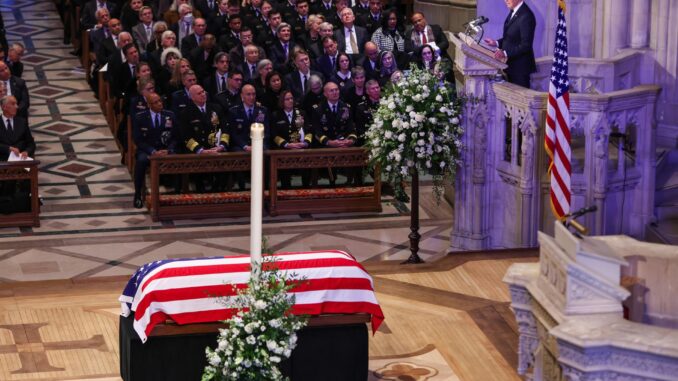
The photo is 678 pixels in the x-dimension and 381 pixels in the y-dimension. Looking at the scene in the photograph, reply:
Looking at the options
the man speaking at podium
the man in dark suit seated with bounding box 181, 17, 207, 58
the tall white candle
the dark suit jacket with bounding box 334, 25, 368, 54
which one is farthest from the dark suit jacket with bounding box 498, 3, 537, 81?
the tall white candle

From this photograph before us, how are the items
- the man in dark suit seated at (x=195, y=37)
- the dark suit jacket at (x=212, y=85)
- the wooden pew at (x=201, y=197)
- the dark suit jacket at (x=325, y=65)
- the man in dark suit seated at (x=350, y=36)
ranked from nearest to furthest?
the wooden pew at (x=201, y=197) → the dark suit jacket at (x=212, y=85) → the dark suit jacket at (x=325, y=65) → the man in dark suit seated at (x=195, y=37) → the man in dark suit seated at (x=350, y=36)

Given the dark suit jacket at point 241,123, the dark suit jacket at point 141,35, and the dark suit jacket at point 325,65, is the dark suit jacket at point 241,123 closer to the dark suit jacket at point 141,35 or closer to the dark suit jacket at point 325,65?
the dark suit jacket at point 325,65

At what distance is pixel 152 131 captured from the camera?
14.6 m

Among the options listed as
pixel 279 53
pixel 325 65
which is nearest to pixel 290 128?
pixel 325 65

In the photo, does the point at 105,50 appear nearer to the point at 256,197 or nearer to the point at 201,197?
the point at 201,197

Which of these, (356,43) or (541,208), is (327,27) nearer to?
(356,43)

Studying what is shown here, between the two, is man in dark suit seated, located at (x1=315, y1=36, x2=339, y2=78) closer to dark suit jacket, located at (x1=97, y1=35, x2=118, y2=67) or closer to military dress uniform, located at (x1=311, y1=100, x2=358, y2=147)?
military dress uniform, located at (x1=311, y1=100, x2=358, y2=147)

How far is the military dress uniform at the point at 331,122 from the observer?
1487 cm

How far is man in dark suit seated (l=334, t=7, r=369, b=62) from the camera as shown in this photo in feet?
57.4

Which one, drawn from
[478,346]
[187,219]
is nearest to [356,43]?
[187,219]

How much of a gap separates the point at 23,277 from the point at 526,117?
4.62m

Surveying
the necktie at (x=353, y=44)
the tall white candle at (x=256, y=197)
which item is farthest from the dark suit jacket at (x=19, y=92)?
the tall white candle at (x=256, y=197)

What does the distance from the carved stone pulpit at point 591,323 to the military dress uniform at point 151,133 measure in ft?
25.7

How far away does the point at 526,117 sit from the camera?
12016 mm
